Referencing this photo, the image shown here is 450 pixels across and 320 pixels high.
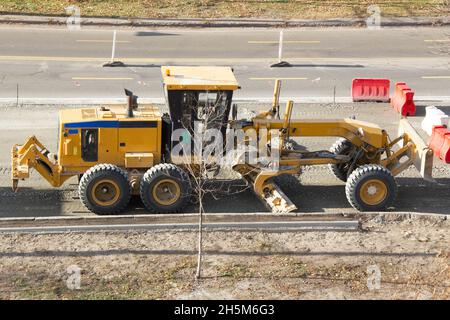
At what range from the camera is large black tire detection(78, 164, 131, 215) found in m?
Answer: 16.2

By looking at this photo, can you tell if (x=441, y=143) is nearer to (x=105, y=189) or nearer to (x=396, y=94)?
(x=396, y=94)

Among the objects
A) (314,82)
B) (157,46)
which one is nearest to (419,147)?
(314,82)

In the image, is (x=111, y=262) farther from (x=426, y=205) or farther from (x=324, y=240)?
(x=426, y=205)

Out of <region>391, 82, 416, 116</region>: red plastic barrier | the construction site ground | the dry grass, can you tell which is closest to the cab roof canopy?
the construction site ground

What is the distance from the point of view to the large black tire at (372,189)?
16.9 meters

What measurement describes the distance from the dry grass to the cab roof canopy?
15.5 metres

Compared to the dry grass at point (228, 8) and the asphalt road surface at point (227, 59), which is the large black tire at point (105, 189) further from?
the dry grass at point (228, 8)

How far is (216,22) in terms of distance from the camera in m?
31.9

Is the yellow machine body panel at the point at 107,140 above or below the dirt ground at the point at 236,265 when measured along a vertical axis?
above

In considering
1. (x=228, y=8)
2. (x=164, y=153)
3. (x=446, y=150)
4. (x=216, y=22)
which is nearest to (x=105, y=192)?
(x=164, y=153)

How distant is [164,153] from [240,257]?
317 centimetres

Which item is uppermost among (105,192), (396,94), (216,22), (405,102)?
(216,22)

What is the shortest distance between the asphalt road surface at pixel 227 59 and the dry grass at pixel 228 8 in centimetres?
130

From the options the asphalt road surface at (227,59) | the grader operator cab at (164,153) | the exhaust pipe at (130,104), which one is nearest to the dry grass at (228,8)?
the asphalt road surface at (227,59)
